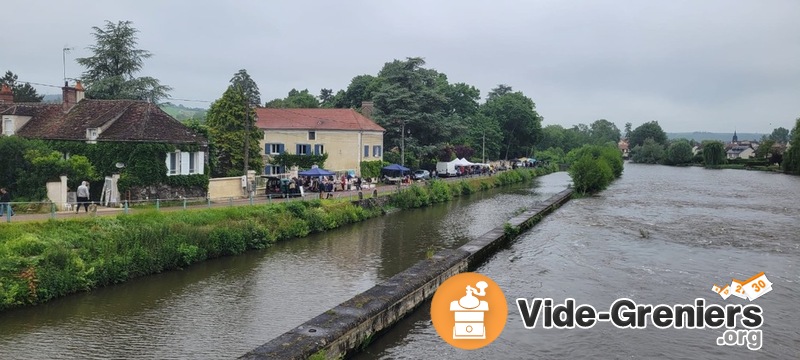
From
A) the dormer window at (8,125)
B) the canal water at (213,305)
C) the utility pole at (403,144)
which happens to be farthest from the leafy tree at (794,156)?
the dormer window at (8,125)

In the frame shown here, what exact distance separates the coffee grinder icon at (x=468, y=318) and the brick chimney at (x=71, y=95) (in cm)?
2851

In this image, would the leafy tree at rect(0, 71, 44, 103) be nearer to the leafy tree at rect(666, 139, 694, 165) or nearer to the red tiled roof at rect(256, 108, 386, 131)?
the red tiled roof at rect(256, 108, 386, 131)

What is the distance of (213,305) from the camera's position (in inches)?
Result: 699

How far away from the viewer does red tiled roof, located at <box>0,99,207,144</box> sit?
102 feet

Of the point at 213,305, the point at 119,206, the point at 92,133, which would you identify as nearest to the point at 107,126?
the point at 92,133

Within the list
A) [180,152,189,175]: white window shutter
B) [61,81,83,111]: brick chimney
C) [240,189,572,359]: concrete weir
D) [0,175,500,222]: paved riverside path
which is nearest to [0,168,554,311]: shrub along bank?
[0,175,500,222]: paved riverside path

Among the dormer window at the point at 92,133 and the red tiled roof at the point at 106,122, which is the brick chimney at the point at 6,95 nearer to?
the red tiled roof at the point at 106,122

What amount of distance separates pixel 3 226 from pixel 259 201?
14861 millimetres

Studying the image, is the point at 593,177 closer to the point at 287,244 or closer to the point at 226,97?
the point at 226,97

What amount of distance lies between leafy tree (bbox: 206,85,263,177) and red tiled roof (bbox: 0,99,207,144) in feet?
26.7

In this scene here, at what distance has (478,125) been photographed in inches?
3679

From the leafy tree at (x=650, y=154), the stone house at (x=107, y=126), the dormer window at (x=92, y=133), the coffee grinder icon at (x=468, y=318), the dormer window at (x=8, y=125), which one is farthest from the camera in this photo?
the leafy tree at (x=650, y=154)

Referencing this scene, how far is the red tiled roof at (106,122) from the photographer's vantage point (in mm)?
31047

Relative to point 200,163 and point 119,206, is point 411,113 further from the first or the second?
point 119,206
